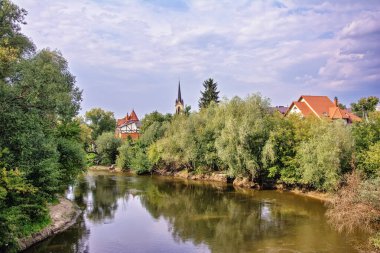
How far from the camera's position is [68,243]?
21625mm

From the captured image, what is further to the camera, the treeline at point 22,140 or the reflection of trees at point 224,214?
the reflection of trees at point 224,214

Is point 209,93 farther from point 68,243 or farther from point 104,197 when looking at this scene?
point 68,243

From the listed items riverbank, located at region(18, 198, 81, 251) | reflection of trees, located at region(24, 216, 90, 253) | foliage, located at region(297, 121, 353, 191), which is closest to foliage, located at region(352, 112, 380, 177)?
foliage, located at region(297, 121, 353, 191)

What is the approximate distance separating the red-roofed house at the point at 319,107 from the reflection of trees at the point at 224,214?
23.9m

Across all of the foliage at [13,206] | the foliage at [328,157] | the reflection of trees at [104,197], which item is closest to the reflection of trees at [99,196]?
the reflection of trees at [104,197]

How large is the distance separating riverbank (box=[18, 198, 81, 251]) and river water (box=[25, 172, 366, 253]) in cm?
48

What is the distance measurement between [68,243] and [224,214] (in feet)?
42.9

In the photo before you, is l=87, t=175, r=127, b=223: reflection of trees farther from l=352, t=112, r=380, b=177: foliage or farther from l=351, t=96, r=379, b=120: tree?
l=351, t=96, r=379, b=120: tree

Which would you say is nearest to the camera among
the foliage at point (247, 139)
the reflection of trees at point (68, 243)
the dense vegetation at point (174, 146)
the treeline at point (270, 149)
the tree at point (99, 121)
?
the dense vegetation at point (174, 146)

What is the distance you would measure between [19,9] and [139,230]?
696 inches

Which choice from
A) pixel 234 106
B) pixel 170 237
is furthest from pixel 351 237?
pixel 234 106

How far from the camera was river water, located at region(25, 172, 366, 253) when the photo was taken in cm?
2097

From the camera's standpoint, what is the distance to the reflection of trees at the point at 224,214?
22.8 metres

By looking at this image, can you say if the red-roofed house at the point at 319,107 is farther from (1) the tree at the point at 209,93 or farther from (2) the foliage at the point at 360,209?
(2) the foliage at the point at 360,209
